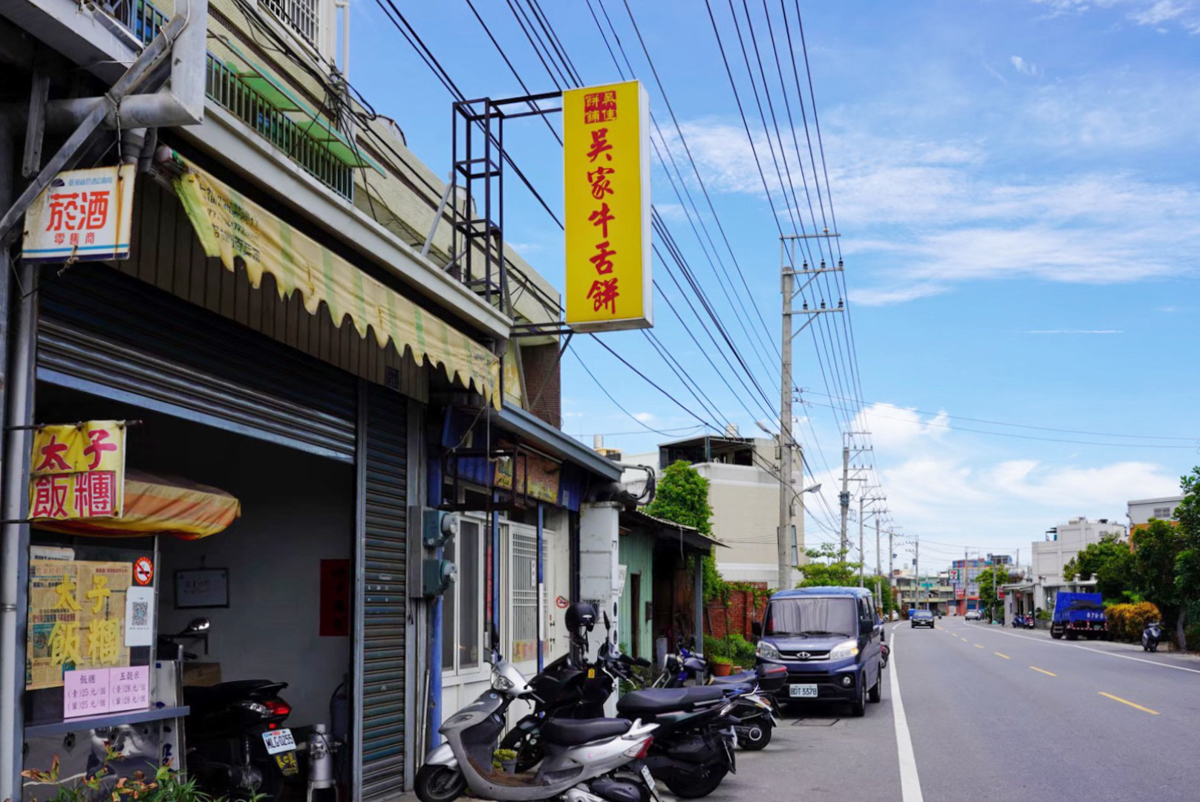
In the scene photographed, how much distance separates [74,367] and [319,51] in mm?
7310

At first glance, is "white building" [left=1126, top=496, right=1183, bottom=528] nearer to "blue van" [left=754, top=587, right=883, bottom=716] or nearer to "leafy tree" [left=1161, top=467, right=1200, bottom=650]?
"leafy tree" [left=1161, top=467, right=1200, bottom=650]

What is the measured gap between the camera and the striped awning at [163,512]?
616cm

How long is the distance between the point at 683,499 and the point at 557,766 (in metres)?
25.1

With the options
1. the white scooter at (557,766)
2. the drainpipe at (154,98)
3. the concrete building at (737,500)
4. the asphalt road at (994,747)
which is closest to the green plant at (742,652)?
the asphalt road at (994,747)

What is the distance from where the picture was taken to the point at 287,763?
27.5 feet

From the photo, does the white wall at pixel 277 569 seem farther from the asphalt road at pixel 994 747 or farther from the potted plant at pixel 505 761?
the asphalt road at pixel 994 747

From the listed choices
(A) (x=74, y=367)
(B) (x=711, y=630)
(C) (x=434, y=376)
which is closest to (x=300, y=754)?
(C) (x=434, y=376)

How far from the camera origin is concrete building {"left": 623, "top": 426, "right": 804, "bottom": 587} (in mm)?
57312

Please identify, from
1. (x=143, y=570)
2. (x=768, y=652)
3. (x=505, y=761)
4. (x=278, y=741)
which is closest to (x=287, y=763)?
(x=278, y=741)

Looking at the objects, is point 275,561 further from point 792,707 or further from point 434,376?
point 792,707

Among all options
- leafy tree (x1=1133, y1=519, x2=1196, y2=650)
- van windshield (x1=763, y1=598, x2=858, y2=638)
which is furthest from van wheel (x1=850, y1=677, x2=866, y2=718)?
leafy tree (x1=1133, y1=519, x2=1196, y2=650)

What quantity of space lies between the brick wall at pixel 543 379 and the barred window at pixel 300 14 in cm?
893

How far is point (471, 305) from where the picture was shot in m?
9.47

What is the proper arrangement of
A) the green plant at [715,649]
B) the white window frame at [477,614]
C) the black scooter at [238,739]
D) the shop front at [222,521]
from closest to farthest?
the shop front at [222,521], the black scooter at [238,739], the white window frame at [477,614], the green plant at [715,649]
